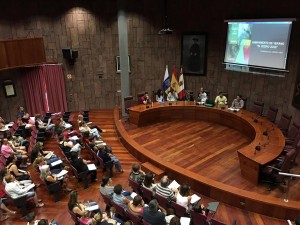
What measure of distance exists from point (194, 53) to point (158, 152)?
4882 millimetres

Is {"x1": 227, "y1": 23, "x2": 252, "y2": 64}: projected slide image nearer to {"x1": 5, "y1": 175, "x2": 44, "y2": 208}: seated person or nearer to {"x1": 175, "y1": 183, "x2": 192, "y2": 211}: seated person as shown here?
{"x1": 175, "y1": 183, "x2": 192, "y2": 211}: seated person

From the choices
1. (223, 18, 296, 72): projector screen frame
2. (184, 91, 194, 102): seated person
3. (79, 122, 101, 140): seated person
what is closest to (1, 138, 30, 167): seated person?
(79, 122, 101, 140): seated person

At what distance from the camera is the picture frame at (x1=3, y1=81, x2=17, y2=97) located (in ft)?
31.8

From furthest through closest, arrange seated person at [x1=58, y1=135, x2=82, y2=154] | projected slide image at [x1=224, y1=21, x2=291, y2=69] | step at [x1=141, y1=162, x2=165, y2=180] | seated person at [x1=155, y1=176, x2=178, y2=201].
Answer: projected slide image at [x1=224, y1=21, x2=291, y2=69], seated person at [x1=58, y1=135, x2=82, y2=154], step at [x1=141, y1=162, x2=165, y2=180], seated person at [x1=155, y1=176, x2=178, y2=201]

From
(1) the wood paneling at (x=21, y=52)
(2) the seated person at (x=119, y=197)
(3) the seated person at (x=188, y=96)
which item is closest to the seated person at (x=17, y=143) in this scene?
(1) the wood paneling at (x=21, y=52)

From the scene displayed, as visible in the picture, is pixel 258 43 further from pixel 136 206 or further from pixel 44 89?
Result: pixel 44 89

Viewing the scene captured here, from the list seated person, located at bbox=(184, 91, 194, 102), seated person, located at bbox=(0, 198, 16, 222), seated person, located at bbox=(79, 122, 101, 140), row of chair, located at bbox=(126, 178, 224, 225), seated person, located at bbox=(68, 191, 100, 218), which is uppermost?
seated person, located at bbox=(184, 91, 194, 102)

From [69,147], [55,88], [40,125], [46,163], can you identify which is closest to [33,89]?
[55,88]

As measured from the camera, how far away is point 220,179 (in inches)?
240

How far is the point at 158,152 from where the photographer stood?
7465 millimetres

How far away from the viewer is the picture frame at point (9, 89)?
9695 mm

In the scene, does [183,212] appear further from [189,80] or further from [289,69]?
[189,80]

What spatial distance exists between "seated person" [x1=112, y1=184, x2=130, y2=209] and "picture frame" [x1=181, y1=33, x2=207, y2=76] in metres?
7.21

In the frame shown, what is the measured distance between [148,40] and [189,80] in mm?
2320
